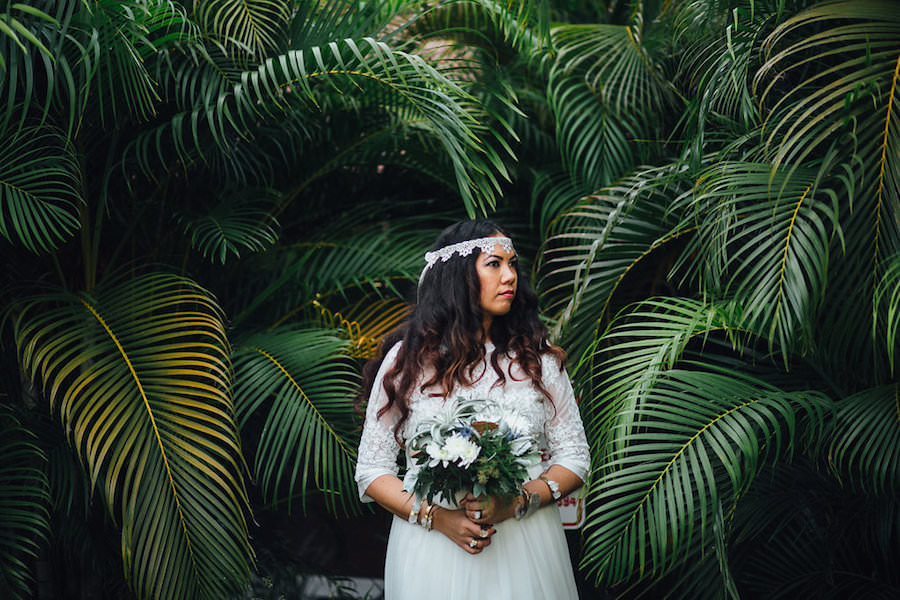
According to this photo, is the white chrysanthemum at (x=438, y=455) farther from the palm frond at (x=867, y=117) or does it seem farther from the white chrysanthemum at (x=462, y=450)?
the palm frond at (x=867, y=117)

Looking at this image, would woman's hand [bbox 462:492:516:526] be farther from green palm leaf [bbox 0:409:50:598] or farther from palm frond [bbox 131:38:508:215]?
green palm leaf [bbox 0:409:50:598]

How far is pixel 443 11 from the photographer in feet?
13.9

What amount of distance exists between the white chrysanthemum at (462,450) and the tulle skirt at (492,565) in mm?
363

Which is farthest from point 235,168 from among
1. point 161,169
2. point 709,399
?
point 709,399

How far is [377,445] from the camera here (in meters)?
2.36

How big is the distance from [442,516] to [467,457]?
0.31 m

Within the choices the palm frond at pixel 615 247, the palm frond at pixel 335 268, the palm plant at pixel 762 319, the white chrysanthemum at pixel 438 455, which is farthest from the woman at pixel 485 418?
the palm frond at pixel 335 268

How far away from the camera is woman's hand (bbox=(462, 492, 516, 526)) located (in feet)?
6.97

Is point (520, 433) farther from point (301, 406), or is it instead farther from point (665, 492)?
point (301, 406)

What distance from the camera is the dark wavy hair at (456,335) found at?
2328 millimetres

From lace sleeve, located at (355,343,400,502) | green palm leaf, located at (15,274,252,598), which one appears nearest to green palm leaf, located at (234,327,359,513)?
green palm leaf, located at (15,274,252,598)

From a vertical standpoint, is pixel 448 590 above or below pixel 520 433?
below

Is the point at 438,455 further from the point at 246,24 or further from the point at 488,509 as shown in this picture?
the point at 246,24

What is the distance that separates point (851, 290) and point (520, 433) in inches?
51.1
